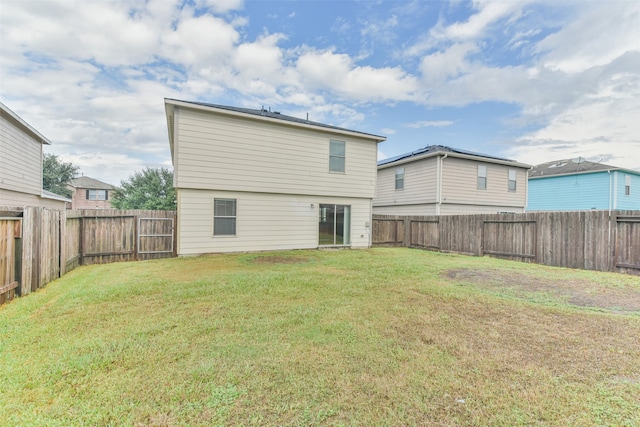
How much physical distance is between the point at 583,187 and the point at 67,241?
28.9 meters

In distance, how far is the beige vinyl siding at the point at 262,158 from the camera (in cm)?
942

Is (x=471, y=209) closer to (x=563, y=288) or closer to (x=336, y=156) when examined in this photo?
(x=336, y=156)

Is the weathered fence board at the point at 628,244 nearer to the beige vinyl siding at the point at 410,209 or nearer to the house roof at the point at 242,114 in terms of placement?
the beige vinyl siding at the point at 410,209

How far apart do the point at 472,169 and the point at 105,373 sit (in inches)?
679

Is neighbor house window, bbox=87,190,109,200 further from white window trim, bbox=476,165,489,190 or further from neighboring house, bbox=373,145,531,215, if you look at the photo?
white window trim, bbox=476,165,489,190

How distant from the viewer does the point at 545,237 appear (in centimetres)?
876

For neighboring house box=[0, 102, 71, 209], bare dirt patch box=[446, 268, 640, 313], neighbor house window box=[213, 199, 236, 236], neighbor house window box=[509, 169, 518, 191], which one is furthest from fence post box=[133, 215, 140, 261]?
neighbor house window box=[509, 169, 518, 191]

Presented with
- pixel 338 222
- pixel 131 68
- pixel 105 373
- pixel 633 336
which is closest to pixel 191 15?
pixel 131 68

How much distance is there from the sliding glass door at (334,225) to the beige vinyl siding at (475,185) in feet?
19.7

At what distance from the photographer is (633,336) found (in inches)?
130

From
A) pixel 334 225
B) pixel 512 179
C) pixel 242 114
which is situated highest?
pixel 242 114

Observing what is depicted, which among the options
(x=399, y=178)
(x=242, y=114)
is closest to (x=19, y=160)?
(x=242, y=114)

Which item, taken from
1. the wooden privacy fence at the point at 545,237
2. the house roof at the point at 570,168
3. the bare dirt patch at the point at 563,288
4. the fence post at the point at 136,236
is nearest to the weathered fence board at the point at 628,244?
the wooden privacy fence at the point at 545,237

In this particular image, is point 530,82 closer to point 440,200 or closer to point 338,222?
point 440,200
